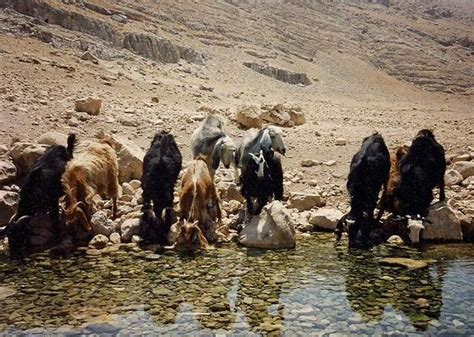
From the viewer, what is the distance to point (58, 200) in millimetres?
8336

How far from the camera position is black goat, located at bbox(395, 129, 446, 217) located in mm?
8789

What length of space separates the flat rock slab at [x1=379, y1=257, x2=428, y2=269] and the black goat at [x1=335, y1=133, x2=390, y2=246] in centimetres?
87

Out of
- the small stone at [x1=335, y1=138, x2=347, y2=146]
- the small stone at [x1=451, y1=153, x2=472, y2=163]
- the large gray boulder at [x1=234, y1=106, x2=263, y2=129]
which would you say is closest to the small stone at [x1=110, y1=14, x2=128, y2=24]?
the large gray boulder at [x1=234, y1=106, x2=263, y2=129]

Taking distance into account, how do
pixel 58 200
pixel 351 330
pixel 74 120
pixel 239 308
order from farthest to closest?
pixel 74 120
pixel 58 200
pixel 239 308
pixel 351 330

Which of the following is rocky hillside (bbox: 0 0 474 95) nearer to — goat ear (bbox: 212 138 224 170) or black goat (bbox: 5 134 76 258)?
black goat (bbox: 5 134 76 258)

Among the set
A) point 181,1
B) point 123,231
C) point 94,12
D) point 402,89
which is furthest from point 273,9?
point 123,231

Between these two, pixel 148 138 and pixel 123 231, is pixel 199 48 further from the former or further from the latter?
pixel 123 231

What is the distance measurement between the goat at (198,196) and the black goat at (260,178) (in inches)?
23.6

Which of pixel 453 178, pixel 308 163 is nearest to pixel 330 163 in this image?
pixel 308 163

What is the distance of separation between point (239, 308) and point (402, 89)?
49605mm

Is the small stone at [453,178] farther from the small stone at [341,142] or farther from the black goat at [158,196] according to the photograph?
the black goat at [158,196]

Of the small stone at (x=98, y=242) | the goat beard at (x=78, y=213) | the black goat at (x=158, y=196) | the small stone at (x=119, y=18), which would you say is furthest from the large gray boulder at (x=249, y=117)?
the small stone at (x=119, y=18)

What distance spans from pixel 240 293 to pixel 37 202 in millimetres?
3855

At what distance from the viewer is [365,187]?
8.59m
